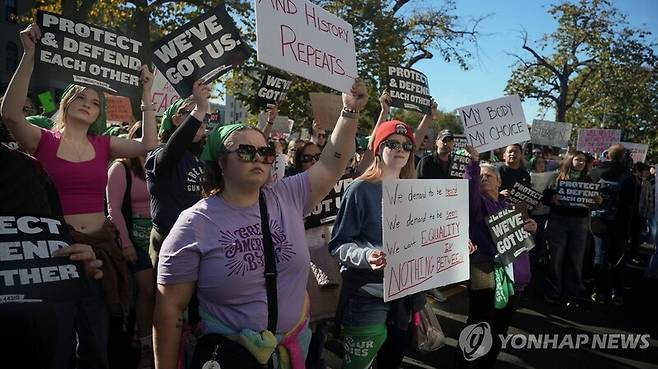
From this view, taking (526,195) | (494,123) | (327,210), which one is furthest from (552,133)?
(327,210)

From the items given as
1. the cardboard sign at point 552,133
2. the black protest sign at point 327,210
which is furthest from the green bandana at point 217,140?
the cardboard sign at point 552,133

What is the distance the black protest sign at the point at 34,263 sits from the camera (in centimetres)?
189

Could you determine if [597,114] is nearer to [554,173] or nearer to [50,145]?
[554,173]

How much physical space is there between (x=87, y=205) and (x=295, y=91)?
15.0m

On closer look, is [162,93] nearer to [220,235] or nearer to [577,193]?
[577,193]

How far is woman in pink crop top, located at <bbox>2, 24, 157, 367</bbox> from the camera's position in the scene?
9.37 feet

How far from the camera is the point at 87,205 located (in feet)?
9.84

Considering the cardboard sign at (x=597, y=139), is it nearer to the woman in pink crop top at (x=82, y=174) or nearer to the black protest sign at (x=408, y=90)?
the black protest sign at (x=408, y=90)

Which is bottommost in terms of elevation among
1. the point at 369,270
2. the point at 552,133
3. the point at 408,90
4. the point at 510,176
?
the point at 369,270

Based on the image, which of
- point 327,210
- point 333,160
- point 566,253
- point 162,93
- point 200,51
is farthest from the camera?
point 162,93

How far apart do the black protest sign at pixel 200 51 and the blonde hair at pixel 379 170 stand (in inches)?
48.6

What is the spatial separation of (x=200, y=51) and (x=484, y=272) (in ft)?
8.33

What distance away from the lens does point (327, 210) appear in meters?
4.14

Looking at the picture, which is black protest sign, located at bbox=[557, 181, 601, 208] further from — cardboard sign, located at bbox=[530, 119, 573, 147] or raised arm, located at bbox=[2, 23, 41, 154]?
cardboard sign, located at bbox=[530, 119, 573, 147]
